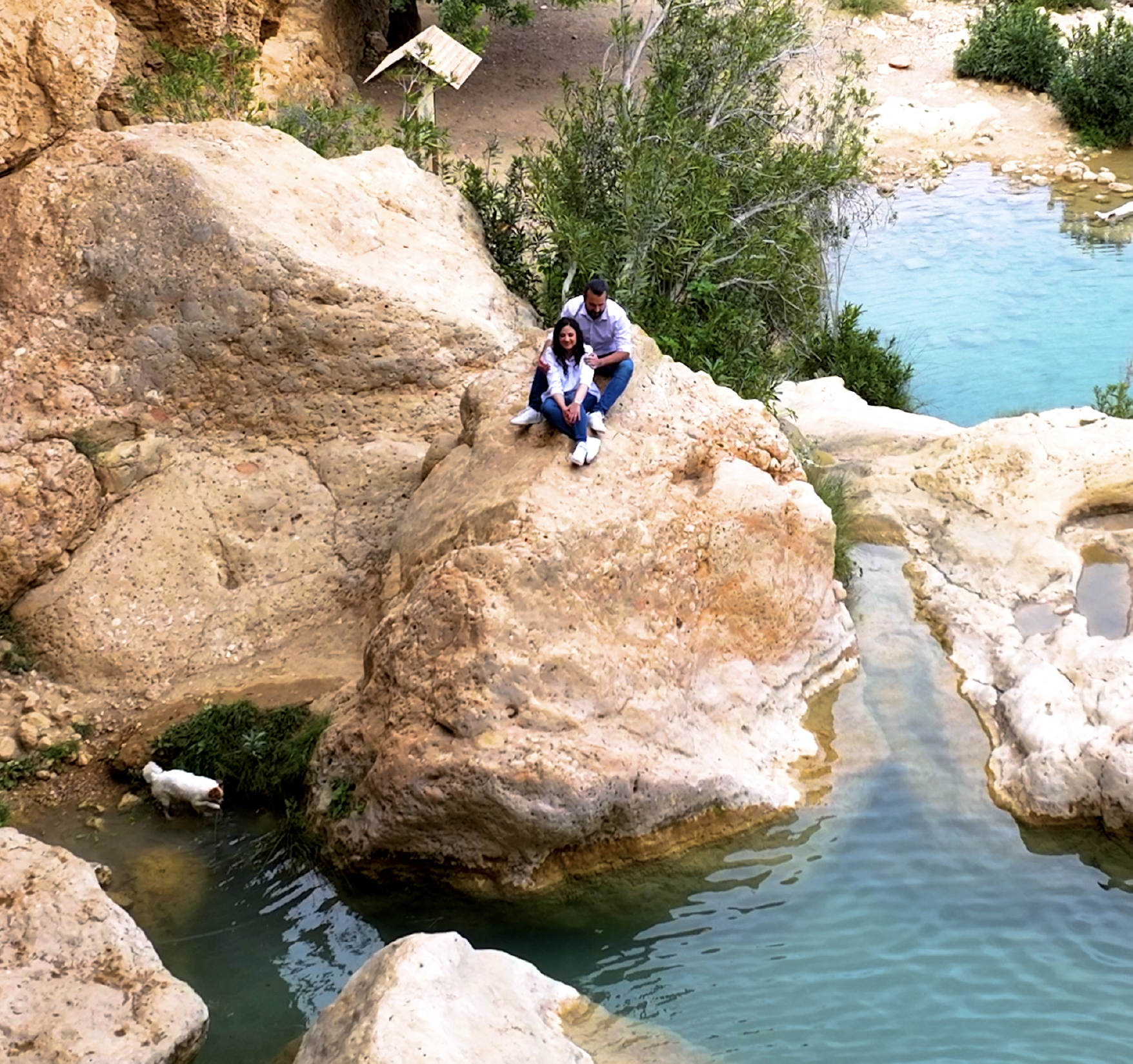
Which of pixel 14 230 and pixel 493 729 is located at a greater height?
pixel 14 230

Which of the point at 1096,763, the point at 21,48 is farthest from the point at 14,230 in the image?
the point at 1096,763

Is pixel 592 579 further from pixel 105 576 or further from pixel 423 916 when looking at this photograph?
pixel 105 576

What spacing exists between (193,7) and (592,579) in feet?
25.7

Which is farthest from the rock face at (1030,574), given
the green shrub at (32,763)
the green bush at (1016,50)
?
the green bush at (1016,50)

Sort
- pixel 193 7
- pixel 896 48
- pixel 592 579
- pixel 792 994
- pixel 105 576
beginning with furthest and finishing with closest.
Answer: pixel 896 48, pixel 193 7, pixel 105 576, pixel 592 579, pixel 792 994

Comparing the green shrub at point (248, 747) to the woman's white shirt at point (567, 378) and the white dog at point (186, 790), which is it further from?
the woman's white shirt at point (567, 378)

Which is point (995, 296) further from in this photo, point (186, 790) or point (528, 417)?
point (186, 790)

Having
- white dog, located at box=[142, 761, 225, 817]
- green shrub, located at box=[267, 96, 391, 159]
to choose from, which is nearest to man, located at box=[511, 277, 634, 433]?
white dog, located at box=[142, 761, 225, 817]

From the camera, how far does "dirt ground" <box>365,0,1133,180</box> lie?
18.2 meters

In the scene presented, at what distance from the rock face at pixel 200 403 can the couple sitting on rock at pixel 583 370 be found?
1611mm

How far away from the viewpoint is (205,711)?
7582mm

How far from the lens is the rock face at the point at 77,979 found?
496 centimetres

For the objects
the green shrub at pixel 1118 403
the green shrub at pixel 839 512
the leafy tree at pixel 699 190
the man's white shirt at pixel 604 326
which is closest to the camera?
the man's white shirt at pixel 604 326

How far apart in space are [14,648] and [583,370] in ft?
12.8
